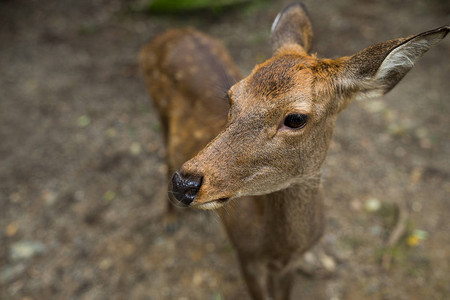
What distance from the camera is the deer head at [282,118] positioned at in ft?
5.61

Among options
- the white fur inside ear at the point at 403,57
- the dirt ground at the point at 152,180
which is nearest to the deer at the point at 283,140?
the white fur inside ear at the point at 403,57

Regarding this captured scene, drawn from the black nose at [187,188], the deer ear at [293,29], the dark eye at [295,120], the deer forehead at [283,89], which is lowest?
the black nose at [187,188]

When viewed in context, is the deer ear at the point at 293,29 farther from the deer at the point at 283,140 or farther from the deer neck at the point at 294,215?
the deer neck at the point at 294,215

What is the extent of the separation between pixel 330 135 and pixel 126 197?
3019 millimetres

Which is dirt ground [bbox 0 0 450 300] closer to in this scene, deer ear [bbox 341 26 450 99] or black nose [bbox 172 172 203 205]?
deer ear [bbox 341 26 450 99]

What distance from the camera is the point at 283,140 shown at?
5.97 feet

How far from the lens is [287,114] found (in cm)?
176

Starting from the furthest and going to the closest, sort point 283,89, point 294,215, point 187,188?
point 294,215, point 283,89, point 187,188

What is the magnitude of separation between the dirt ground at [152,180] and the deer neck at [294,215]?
26 cm

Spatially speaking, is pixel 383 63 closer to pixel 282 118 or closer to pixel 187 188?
pixel 282 118

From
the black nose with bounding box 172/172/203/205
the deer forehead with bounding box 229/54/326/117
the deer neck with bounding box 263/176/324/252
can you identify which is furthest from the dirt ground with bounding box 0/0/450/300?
the black nose with bounding box 172/172/203/205

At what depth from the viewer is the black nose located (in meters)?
1.67

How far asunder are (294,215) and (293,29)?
4.19 feet

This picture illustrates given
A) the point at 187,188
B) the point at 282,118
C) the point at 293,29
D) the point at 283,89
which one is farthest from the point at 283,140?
the point at 293,29
